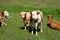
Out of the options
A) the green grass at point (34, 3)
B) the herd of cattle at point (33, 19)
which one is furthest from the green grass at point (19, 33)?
the green grass at point (34, 3)

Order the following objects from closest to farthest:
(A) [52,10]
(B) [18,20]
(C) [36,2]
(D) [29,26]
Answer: (D) [29,26], (B) [18,20], (A) [52,10], (C) [36,2]

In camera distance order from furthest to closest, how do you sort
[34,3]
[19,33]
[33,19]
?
[34,3], [19,33], [33,19]

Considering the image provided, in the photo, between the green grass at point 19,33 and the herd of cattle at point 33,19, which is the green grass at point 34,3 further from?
the herd of cattle at point 33,19

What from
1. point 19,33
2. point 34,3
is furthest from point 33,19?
point 34,3

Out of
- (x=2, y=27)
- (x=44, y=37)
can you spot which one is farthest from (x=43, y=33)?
(x=2, y=27)

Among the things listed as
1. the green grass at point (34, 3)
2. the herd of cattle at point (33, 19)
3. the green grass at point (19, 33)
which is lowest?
the green grass at point (19, 33)

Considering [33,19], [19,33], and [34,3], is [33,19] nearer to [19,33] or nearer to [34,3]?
[19,33]

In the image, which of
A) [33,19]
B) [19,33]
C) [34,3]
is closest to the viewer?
[33,19]

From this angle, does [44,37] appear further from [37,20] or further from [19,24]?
[19,24]

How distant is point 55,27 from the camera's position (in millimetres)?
15141

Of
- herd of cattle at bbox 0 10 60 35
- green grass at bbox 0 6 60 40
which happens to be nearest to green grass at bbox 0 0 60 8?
green grass at bbox 0 6 60 40

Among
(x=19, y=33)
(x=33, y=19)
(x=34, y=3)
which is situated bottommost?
(x=19, y=33)

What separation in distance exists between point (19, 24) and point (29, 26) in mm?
1051

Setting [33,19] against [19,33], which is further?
[19,33]
